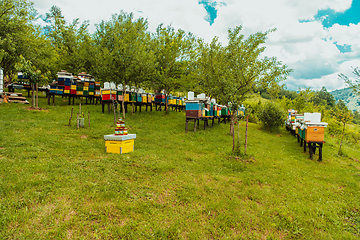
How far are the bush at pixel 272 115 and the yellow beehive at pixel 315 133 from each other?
39.6ft

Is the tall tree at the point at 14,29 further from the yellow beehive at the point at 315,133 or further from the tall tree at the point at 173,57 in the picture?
the yellow beehive at the point at 315,133

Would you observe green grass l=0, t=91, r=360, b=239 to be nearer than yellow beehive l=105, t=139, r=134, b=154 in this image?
Yes

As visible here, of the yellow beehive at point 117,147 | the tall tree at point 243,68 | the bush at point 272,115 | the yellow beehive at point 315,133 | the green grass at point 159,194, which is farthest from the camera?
the bush at point 272,115

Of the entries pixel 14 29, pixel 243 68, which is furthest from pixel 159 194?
pixel 14 29

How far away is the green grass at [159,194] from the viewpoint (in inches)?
192

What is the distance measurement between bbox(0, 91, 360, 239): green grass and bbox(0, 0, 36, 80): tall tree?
16121mm

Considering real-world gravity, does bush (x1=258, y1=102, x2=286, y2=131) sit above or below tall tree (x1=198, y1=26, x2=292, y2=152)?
below

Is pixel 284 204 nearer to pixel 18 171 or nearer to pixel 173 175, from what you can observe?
pixel 173 175

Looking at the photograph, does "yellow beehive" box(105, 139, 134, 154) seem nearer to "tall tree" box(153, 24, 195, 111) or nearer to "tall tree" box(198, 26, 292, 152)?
"tall tree" box(198, 26, 292, 152)

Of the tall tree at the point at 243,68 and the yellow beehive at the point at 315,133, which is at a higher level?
the tall tree at the point at 243,68

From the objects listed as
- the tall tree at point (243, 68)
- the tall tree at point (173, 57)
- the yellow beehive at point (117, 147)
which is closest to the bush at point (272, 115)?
the tall tree at point (243, 68)

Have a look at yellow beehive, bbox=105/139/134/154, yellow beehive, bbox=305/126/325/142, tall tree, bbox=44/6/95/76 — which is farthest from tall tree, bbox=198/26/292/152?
tall tree, bbox=44/6/95/76

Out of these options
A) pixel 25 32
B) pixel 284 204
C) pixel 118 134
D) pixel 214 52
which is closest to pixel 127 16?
pixel 25 32

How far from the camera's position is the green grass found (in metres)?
4.87
